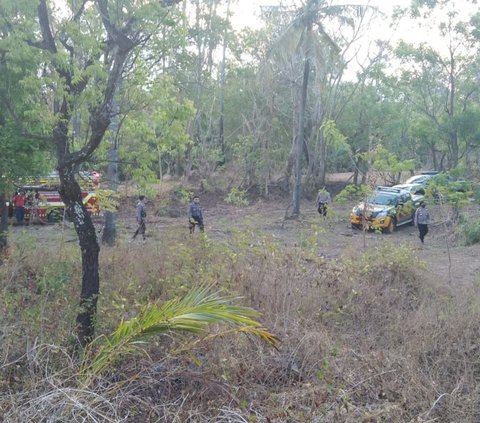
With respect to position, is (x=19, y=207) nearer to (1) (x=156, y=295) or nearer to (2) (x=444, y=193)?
(1) (x=156, y=295)

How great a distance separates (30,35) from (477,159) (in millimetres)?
35438

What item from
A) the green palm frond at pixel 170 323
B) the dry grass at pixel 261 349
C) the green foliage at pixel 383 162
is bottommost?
the dry grass at pixel 261 349

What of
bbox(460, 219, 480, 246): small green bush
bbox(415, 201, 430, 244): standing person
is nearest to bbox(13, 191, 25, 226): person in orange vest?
bbox(415, 201, 430, 244): standing person

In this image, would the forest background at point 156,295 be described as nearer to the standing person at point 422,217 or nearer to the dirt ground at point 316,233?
the dirt ground at point 316,233

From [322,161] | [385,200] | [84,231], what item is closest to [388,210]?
[385,200]

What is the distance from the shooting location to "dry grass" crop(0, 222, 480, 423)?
204 inches

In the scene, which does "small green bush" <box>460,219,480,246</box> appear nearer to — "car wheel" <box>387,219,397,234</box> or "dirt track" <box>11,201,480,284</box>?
"dirt track" <box>11,201,480,284</box>

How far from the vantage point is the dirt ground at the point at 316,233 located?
40.6ft

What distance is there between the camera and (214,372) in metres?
5.93

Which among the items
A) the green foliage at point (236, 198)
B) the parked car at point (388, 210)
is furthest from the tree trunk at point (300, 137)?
the green foliage at point (236, 198)

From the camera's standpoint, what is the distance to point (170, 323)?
524 cm

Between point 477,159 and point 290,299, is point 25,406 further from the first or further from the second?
point 477,159

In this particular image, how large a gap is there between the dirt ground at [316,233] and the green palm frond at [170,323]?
512 cm

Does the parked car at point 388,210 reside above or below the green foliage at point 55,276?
above
